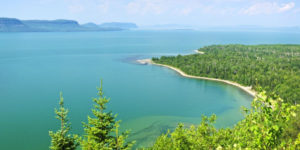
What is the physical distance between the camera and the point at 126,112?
90.5 ft

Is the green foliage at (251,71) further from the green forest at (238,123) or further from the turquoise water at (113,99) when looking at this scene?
the turquoise water at (113,99)

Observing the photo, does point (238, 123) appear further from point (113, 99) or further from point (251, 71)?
point (251, 71)

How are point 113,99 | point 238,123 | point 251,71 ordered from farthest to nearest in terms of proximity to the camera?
1. point 251,71
2. point 113,99
3. point 238,123

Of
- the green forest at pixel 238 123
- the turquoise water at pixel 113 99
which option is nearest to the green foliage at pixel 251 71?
the green forest at pixel 238 123

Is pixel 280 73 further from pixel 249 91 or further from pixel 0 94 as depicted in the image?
pixel 0 94

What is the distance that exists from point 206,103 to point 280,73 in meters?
20.6

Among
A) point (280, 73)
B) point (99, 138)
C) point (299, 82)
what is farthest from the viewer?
point (280, 73)

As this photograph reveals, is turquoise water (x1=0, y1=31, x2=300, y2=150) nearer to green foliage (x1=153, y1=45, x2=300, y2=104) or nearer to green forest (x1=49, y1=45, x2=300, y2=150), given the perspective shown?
green forest (x1=49, y1=45, x2=300, y2=150)

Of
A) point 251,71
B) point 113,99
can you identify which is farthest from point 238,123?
point 251,71

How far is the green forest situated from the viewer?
347cm

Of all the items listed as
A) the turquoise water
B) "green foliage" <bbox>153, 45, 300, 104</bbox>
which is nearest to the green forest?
"green foliage" <bbox>153, 45, 300, 104</bbox>

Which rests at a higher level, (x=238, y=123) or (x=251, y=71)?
(x=251, y=71)

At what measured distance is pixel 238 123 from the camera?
32.8 feet

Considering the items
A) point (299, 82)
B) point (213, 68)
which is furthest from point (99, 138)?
point (213, 68)
